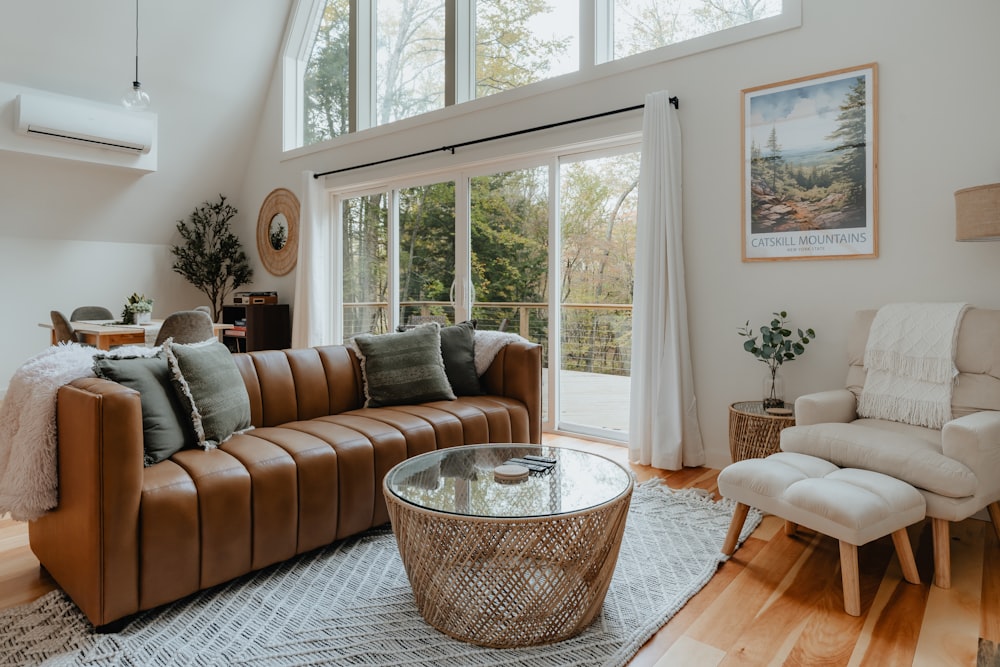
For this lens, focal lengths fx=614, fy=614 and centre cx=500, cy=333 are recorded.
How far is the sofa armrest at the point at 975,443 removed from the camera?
2.00 m

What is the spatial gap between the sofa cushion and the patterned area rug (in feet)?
1.85

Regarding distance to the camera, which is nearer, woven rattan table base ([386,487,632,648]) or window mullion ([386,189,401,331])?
woven rattan table base ([386,487,632,648])

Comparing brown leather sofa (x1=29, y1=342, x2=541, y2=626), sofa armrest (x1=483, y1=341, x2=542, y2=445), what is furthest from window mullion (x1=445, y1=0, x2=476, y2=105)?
brown leather sofa (x1=29, y1=342, x2=541, y2=626)

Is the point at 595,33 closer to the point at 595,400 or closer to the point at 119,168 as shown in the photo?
the point at 595,400

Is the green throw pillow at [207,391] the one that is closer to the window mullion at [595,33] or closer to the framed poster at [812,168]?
the framed poster at [812,168]

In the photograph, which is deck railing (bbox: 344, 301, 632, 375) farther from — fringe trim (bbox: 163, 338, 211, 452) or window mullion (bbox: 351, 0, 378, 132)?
window mullion (bbox: 351, 0, 378, 132)

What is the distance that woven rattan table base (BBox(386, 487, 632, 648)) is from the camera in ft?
5.33

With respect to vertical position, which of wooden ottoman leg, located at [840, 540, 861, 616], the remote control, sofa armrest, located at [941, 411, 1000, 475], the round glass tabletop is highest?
sofa armrest, located at [941, 411, 1000, 475]

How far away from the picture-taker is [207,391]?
7.30 ft

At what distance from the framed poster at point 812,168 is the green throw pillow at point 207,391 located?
2635 mm

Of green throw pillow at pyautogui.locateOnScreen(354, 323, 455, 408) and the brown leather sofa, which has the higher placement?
green throw pillow at pyautogui.locateOnScreen(354, 323, 455, 408)

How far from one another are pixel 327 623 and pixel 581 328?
2702mm

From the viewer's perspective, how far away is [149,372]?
2.11 metres

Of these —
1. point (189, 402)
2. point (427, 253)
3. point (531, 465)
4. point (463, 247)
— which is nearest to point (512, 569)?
point (531, 465)
